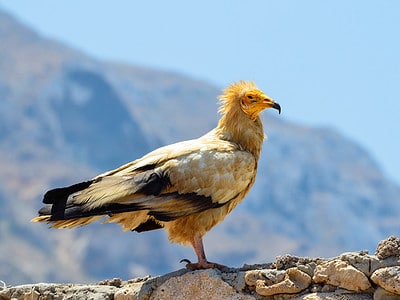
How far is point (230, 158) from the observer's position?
11.1 meters

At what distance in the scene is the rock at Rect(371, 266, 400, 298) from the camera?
8.87 m

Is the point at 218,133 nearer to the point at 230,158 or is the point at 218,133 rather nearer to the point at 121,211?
the point at 230,158

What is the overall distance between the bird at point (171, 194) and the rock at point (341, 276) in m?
1.41

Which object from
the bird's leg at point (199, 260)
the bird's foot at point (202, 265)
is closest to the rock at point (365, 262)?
the bird's leg at point (199, 260)

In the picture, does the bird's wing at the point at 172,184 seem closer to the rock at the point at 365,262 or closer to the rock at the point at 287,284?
the rock at the point at 287,284

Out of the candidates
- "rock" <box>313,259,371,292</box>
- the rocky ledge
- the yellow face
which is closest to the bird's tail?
the rocky ledge

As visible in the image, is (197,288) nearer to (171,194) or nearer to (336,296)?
(171,194)

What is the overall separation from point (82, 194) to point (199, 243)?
1.27m

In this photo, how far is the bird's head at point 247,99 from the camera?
11.8 m

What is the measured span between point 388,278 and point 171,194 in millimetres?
2610

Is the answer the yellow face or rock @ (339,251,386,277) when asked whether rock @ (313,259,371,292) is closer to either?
rock @ (339,251,386,277)

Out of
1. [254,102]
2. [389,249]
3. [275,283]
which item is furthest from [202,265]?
[389,249]

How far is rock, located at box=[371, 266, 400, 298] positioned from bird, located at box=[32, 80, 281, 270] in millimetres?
1919

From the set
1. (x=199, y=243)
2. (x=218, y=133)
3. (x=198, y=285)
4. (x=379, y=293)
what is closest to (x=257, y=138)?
(x=218, y=133)
